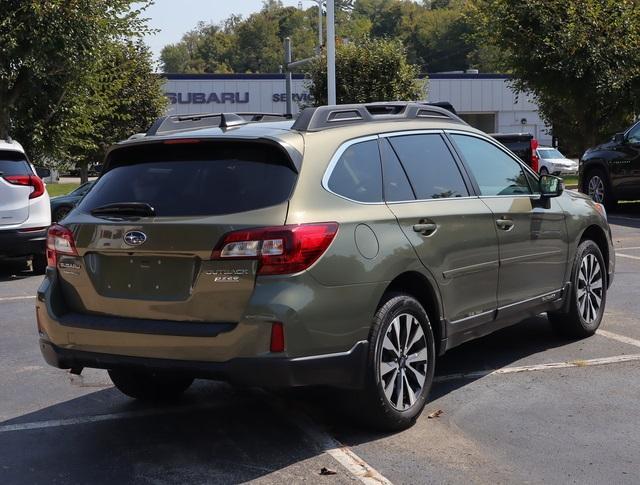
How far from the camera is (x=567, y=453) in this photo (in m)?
4.51

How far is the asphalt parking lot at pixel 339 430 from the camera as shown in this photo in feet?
14.2

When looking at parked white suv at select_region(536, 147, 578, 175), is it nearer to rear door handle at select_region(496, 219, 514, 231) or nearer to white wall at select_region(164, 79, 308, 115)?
white wall at select_region(164, 79, 308, 115)

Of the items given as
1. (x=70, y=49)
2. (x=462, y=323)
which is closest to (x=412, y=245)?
(x=462, y=323)

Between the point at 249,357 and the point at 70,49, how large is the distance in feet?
45.3

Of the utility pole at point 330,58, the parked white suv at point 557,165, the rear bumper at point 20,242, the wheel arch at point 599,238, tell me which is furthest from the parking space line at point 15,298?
the parked white suv at point 557,165

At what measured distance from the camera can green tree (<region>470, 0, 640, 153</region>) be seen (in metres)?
21.8

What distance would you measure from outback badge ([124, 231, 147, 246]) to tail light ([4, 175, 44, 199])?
709cm

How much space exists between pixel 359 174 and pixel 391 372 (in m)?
1.11

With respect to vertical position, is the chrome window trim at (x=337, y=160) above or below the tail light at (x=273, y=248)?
above

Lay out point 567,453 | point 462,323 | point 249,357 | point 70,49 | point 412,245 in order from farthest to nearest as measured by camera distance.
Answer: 1. point 70,49
2. point 462,323
3. point 412,245
4. point 567,453
5. point 249,357

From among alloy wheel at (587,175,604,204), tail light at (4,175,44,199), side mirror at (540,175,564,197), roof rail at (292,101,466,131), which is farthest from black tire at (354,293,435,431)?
alloy wheel at (587,175,604,204)

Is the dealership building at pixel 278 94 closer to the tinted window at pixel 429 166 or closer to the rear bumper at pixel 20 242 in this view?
the rear bumper at pixel 20 242

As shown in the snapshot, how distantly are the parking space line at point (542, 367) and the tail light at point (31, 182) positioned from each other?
23.1ft

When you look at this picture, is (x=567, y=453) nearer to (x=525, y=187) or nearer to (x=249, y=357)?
(x=249, y=357)
